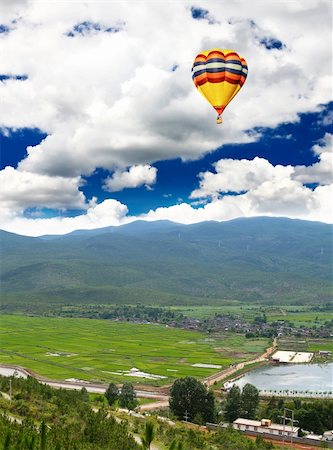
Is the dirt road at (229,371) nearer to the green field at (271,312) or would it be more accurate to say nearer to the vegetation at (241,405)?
the vegetation at (241,405)

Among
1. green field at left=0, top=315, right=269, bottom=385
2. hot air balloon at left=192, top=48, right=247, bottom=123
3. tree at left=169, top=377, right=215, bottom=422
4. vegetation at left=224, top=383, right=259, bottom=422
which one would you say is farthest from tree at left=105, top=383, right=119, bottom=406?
hot air balloon at left=192, top=48, right=247, bottom=123

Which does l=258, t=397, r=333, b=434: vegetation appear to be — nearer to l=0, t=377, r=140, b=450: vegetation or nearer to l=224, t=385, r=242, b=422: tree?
l=224, t=385, r=242, b=422: tree

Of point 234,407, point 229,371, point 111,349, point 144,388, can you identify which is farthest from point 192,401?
point 111,349

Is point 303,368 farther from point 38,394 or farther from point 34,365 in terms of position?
point 38,394

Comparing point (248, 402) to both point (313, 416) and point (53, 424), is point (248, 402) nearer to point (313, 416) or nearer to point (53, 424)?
point (313, 416)

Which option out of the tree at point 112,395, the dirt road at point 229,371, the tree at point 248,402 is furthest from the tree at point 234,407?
the dirt road at point 229,371

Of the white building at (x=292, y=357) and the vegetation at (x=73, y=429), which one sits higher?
the vegetation at (x=73, y=429)
